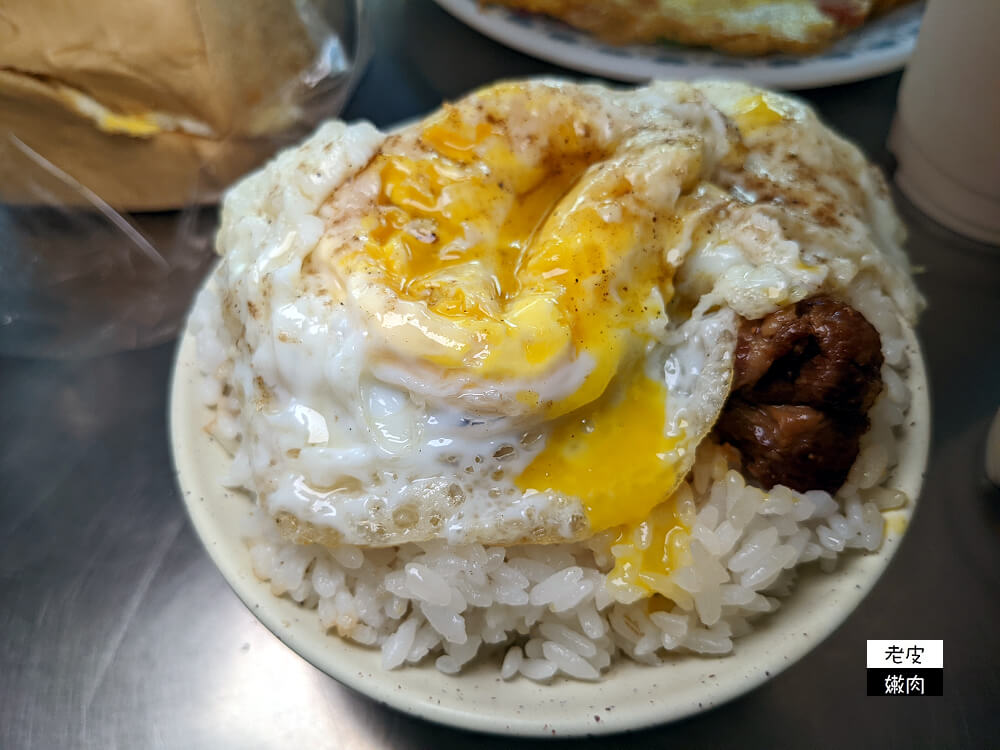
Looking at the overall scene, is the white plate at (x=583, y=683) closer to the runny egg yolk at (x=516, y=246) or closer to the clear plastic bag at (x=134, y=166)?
the runny egg yolk at (x=516, y=246)

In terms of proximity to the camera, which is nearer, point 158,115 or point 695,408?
point 695,408

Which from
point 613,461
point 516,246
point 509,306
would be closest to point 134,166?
point 516,246

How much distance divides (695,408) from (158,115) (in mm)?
1732

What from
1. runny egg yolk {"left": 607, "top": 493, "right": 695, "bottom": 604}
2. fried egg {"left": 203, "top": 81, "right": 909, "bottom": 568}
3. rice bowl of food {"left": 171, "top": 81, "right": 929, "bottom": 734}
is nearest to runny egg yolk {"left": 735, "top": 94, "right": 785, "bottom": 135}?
fried egg {"left": 203, "top": 81, "right": 909, "bottom": 568}

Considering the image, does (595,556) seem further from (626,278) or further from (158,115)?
(158,115)

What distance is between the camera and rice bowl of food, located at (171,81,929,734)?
121 centimetres

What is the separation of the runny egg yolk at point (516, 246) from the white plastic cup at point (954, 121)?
4.19 feet

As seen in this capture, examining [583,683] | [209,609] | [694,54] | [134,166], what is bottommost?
[209,609]

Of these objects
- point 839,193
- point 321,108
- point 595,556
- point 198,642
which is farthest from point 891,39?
point 198,642

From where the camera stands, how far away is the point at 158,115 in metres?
2.13

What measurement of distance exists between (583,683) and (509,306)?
620 millimetres

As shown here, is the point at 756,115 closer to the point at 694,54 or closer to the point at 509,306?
the point at 509,306

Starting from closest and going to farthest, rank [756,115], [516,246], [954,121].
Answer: [516,246] → [756,115] → [954,121]

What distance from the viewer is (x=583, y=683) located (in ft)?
4.00
